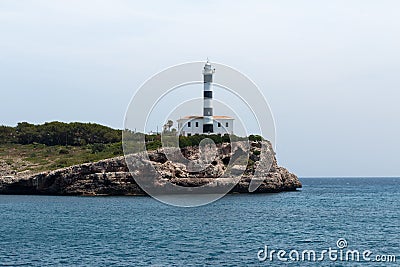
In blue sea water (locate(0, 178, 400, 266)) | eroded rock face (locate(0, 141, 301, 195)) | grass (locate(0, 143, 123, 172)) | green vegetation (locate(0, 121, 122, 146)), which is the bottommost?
blue sea water (locate(0, 178, 400, 266))

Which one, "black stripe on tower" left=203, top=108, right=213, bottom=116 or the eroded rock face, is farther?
"black stripe on tower" left=203, top=108, right=213, bottom=116

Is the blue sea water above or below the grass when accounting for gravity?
below

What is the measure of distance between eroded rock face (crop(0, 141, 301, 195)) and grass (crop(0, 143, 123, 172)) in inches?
189

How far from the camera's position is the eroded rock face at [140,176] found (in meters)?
78.9

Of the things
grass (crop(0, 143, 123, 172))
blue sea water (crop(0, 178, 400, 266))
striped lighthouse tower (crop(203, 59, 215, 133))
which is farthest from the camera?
grass (crop(0, 143, 123, 172))

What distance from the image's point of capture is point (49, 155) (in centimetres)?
9931

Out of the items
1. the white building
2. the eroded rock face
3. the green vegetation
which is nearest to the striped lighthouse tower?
the white building

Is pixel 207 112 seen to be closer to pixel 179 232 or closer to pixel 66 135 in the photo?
pixel 66 135

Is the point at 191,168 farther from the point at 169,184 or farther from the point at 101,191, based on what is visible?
the point at 101,191

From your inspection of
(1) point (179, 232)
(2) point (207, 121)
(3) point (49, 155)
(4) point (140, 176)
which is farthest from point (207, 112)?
(1) point (179, 232)

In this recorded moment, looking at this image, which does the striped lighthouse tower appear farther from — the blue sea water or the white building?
the blue sea water

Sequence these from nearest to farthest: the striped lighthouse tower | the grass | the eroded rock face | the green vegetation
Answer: the eroded rock face < the striped lighthouse tower < the grass < the green vegetation

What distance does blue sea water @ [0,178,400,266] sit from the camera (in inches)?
1326

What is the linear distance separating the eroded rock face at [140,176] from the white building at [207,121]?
6.67 meters
